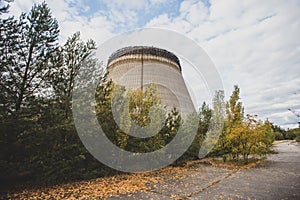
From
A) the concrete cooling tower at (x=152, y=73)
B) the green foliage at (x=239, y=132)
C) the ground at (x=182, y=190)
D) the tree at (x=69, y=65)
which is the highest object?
the concrete cooling tower at (x=152, y=73)

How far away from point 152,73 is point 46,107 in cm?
828

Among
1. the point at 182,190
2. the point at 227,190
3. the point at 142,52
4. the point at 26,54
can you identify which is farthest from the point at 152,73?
the point at 227,190

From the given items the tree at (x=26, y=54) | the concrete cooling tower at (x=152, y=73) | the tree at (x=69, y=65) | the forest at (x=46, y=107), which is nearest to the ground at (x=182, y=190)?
the forest at (x=46, y=107)

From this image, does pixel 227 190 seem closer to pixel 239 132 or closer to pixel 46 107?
pixel 239 132

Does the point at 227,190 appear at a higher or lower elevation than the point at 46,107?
lower

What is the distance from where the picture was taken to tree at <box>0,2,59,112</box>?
5387mm

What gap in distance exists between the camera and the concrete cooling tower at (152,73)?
1198 cm

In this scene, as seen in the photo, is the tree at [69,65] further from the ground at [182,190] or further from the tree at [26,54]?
the ground at [182,190]

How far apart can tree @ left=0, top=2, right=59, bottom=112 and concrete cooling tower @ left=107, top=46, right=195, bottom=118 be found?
609 cm

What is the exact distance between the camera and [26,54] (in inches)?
235

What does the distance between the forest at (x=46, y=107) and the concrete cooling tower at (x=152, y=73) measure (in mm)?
4347

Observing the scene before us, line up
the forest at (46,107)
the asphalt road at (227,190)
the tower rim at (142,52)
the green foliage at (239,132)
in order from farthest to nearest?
the tower rim at (142,52)
the green foliage at (239,132)
the forest at (46,107)
the asphalt road at (227,190)

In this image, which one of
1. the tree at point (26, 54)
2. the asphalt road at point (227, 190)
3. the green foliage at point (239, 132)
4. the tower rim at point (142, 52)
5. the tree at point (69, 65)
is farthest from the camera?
the tower rim at point (142, 52)

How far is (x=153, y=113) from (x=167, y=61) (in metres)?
8.83
